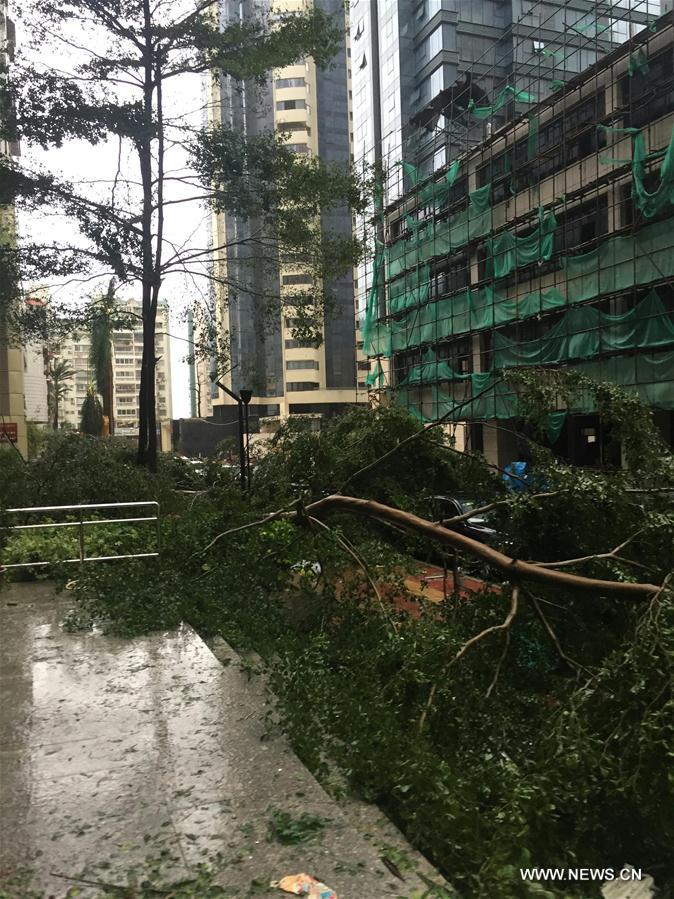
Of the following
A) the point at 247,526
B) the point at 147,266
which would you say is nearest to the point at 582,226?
the point at 147,266

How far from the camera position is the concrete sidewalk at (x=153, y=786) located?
2738 millimetres

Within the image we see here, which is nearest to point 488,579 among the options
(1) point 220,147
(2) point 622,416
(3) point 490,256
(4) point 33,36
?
Answer: (2) point 622,416

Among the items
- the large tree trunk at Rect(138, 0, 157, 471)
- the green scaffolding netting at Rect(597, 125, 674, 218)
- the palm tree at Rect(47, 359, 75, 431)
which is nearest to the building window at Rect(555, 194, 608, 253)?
the green scaffolding netting at Rect(597, 125, 674, 218)

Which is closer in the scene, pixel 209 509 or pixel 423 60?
pixel 209 509

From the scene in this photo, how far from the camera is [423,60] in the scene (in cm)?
3716

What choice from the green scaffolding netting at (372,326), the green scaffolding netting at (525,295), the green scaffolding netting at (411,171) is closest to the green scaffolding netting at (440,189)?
the green scaffolding netting at (411,171)

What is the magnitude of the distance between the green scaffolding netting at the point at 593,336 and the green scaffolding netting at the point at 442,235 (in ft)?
15.8

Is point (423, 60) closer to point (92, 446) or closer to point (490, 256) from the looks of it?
point (490, 256)

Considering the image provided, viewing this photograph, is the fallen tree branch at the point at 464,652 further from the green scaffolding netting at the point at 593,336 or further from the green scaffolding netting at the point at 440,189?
the green scaffolding netting at the point at 440,189

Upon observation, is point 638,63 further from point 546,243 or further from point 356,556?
point 356,556

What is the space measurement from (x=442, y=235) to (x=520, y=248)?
558 centimetres

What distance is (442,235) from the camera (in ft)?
101

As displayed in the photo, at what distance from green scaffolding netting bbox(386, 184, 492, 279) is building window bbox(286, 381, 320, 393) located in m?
31.6

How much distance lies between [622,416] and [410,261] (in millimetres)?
29476
